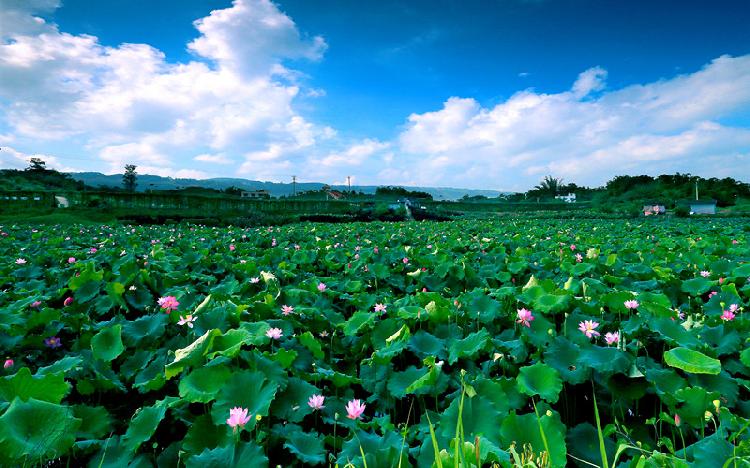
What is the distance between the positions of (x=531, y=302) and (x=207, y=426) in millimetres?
2173

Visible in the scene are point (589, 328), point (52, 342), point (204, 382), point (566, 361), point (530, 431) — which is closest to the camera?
point (530, 431)

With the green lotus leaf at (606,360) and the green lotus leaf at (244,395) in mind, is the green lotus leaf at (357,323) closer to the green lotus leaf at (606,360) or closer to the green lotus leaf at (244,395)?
the green lotus leaf at (244,395)

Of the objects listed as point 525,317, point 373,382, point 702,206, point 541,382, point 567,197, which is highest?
point 567,197

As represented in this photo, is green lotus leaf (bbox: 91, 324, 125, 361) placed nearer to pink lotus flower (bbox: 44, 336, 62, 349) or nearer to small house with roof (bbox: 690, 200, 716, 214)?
pink lotus flower (bbox: 44, 336, 62, 349)

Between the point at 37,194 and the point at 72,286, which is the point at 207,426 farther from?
the point at 37,194

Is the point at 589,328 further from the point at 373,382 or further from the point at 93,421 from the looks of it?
the point at 93,421

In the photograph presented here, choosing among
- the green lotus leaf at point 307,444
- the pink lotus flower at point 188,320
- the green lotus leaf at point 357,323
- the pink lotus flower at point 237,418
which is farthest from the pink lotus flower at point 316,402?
the pink lotus flower at point 188,320

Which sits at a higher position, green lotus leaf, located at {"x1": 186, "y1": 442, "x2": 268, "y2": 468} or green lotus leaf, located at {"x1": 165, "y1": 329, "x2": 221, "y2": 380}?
green lotus leaf, located at {"x1": 165, "y1": 329, "x2": 221, "y2": 380}

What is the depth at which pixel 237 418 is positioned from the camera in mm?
1263

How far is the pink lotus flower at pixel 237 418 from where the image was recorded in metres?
1.26

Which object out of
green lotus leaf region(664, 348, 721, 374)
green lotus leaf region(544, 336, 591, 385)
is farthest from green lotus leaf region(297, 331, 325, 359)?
green lotus leaf region(664, 348, 721, 374)

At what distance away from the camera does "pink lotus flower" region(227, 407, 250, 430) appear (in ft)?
4.12


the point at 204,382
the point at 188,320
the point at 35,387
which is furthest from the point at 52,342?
the point at 204,382

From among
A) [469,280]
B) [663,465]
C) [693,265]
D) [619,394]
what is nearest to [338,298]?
[469,280]
